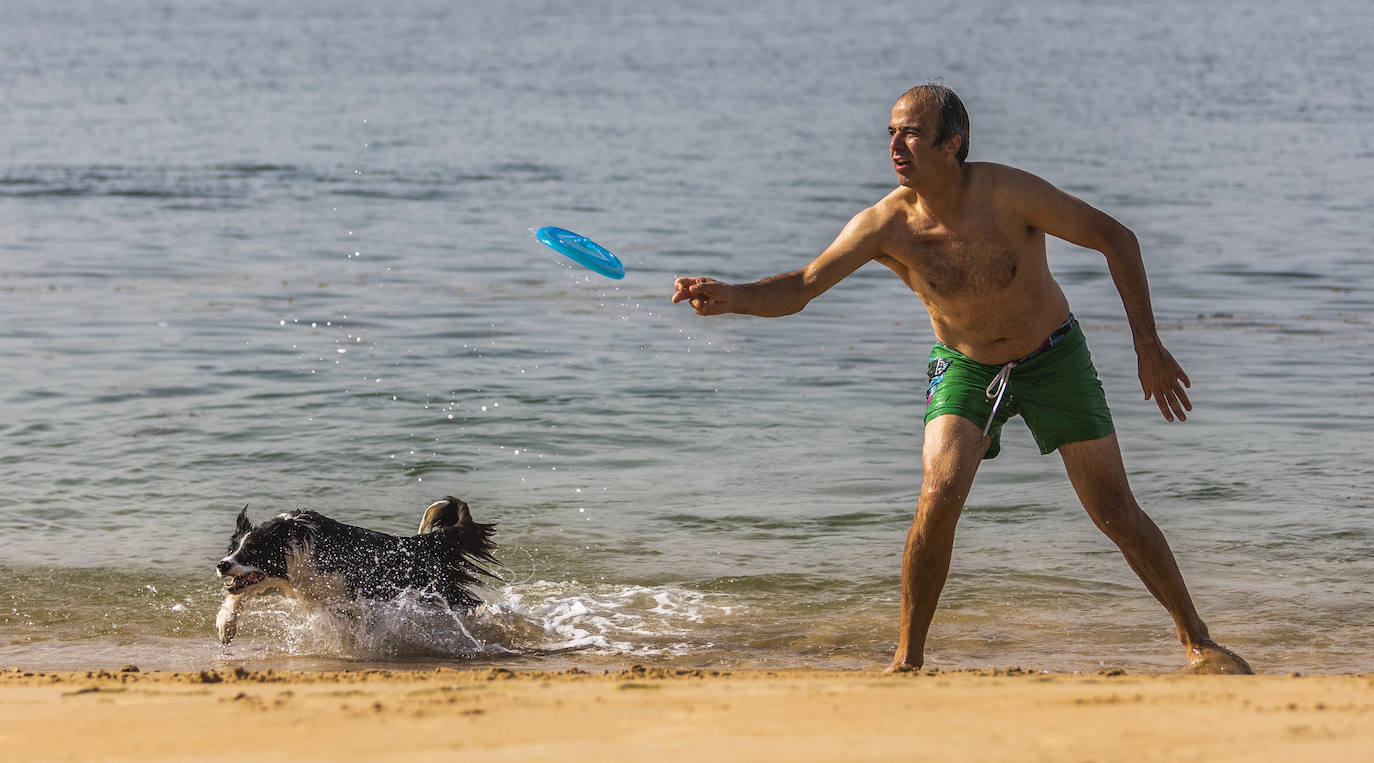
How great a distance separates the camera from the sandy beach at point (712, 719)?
12.3ft

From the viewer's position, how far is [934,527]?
5.65 metres

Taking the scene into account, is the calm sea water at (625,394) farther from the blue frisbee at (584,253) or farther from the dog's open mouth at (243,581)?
the blue frisbee at (584,253)

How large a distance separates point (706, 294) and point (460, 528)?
1.77 meters

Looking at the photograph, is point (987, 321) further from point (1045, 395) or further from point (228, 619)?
point (228, 619)

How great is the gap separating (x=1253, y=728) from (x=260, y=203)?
18.8m

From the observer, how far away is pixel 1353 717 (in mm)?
4012

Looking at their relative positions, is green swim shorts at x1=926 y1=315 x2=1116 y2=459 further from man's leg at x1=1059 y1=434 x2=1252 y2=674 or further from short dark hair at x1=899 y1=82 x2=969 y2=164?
short dark hair at x1=899 y1=82 x2=969 y2=164

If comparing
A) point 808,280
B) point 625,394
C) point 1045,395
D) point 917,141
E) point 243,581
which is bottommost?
point 243,581

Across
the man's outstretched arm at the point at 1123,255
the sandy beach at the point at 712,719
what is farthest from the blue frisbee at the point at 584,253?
the sandy beach at the point at 712,719

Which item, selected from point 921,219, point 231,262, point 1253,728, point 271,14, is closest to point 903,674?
point 1253,728

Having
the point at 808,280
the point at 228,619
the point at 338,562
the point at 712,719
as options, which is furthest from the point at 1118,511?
the point at 228,619

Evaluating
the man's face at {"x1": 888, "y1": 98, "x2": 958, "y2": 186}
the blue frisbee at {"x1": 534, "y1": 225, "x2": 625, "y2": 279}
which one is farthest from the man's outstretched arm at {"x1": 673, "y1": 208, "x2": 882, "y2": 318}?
Answer: the blue frisbee at {"x1": 534, "y1": 225, "x2": 625, "y2": 279}

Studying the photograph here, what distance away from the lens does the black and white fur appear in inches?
250

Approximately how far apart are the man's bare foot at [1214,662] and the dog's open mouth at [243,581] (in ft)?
12.0
